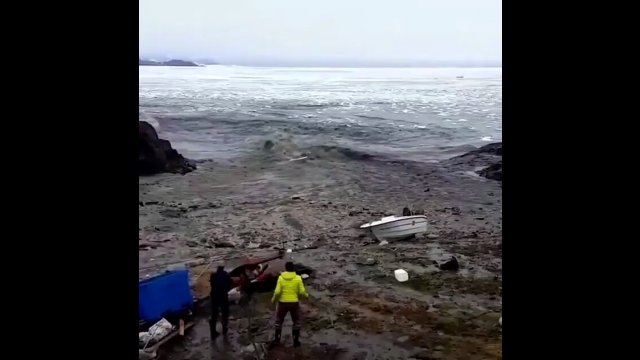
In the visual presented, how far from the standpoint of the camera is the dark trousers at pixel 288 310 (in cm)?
325

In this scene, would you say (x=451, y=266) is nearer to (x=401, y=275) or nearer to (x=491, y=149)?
(x=401, y=275)

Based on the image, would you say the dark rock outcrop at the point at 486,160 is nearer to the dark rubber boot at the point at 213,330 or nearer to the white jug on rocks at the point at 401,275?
the white jug on rocks at the point at 401,275

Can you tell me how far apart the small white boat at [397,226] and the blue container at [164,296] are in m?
1.62

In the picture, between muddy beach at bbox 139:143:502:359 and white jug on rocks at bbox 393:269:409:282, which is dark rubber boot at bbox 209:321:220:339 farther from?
white jug on rocks at bbox 393:269:409:282

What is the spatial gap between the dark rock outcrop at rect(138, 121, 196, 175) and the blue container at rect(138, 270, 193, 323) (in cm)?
143

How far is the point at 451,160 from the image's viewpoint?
17.3ft

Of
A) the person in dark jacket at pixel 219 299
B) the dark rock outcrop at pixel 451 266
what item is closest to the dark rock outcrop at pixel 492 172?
the dark rock outcrop at pixel 451 266

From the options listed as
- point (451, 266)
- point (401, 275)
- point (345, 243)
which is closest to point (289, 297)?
point (401, 275)
